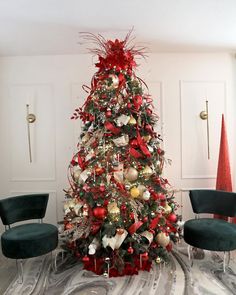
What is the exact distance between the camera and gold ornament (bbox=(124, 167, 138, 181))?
232 cm

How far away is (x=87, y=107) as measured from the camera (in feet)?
8.09

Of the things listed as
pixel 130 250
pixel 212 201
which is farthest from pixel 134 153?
pixel 212 201

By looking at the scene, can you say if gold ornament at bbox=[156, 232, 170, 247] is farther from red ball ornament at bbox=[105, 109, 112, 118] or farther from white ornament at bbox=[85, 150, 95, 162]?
red ball ornament at bbox=[105, 109, 112, 118]

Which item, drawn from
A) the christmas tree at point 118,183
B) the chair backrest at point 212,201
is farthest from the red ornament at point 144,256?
the chair backrest at point 212,201

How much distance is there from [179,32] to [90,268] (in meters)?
2.51

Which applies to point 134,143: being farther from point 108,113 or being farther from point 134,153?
point 108,113

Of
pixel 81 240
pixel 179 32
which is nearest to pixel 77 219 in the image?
pixel 81 240

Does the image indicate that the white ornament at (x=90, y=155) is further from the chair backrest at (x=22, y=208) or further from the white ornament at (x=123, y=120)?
the chair backrest at (x=22, y=208)

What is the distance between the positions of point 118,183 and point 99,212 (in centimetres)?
30

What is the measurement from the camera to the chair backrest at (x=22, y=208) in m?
2.60

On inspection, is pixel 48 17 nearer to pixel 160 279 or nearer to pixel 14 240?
pixel 14 240

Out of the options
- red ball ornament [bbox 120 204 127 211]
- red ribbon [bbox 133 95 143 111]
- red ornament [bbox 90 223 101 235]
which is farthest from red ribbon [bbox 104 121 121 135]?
red ornament [bbox 90 223 101 235]

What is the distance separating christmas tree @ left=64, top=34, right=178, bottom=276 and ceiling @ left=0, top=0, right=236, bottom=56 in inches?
11.4

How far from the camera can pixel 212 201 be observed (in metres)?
2.85
